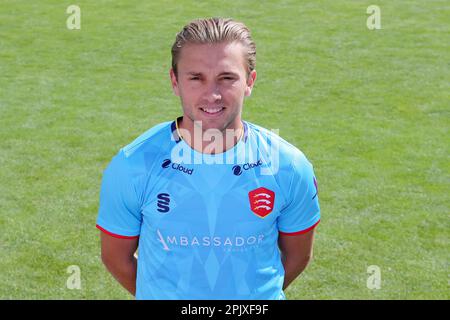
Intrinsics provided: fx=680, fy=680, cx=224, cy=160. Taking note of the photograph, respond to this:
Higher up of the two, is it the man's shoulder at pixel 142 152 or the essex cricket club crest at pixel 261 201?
the man's shoulder at pixel 142 152

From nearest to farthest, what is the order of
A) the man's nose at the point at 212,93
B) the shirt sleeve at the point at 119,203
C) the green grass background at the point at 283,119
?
the man's nose at the point at 212,93
the shirt sleeve at the point at 119,203
the green grass background at the point at 283,119

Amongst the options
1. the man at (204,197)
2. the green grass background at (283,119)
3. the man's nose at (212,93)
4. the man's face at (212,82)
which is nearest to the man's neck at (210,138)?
the man at (204,197)

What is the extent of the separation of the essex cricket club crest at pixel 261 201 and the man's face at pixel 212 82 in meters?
0.36

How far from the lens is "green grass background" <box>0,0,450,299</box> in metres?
7.29

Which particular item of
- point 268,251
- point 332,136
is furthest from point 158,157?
point 332,136

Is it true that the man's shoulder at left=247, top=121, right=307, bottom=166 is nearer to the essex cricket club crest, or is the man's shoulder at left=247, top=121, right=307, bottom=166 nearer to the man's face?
the essex cricket club crest

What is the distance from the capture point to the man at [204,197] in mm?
3215

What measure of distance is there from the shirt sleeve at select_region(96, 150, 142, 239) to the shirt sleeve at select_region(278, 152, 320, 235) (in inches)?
28.8

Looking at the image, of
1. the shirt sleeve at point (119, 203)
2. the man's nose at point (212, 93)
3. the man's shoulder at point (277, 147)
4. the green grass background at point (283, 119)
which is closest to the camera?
the man's nose at point (212, 93)

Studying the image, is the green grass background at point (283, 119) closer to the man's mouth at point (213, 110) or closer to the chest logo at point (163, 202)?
Result: the chest logo at point (163, 202)

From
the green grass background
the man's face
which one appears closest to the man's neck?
the man's face

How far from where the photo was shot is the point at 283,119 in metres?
11.5
